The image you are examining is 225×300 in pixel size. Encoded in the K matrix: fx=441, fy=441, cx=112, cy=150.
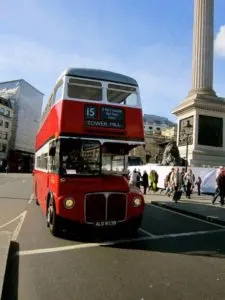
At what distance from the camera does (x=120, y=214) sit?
997 centimetres

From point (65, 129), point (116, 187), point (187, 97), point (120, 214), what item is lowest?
point (120, 214)

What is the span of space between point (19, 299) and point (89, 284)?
1.11 metres

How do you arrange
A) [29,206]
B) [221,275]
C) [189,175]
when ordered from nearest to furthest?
[221,275] < [29,206] < [189,175]

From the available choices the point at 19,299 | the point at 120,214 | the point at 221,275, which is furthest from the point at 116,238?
the point at 19,299

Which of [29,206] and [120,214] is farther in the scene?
[29,206]

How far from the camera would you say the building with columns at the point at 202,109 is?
35.4 m

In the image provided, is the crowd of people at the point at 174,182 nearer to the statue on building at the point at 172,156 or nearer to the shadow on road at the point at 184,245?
the statue on building at the point at 172,156

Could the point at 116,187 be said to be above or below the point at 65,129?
below

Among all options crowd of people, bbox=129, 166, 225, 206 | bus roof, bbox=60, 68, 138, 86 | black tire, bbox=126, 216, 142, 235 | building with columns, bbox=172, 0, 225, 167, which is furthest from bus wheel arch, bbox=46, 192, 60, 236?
building with columns, bbox=172, 0, 225, 167

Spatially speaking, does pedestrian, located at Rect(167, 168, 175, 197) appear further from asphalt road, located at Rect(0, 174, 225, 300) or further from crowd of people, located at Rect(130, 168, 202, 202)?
asphalt road, located at Rect(0, 174, 225, 300)

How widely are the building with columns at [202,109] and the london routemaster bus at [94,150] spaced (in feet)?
80.5

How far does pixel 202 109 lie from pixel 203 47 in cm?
647

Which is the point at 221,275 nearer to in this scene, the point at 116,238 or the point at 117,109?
the point at 116,238

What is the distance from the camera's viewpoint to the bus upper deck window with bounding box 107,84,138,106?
35.5 ft
